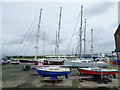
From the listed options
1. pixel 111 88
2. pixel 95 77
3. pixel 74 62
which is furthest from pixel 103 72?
pixel 74 62

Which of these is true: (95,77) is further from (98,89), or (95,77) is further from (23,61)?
(23,61)

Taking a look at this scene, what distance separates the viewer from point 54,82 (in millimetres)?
10141

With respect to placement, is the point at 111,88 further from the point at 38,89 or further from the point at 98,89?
the point at 38,89

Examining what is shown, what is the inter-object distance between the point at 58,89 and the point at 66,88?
2.64ft

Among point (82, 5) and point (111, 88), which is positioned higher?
point (82, 5)

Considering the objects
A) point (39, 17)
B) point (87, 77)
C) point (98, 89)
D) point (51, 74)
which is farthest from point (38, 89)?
point (39, 17)

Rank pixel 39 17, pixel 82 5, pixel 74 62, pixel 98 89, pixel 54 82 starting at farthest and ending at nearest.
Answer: pixel 39 17 → pixel 82 5 → pixel 74 62 → pixel 54 82 → pixel 98 89

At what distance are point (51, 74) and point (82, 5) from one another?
1916 centimetres

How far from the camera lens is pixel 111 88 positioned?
838 centimetres

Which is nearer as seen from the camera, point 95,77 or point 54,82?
point 54,82

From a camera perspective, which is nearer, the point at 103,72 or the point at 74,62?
the point at 103,72

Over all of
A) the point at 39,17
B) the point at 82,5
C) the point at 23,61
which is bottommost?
the point at 23,61

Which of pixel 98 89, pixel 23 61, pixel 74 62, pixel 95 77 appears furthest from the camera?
pixel 23 61

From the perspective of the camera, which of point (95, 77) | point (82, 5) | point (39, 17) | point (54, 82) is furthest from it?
point (39, 17)
